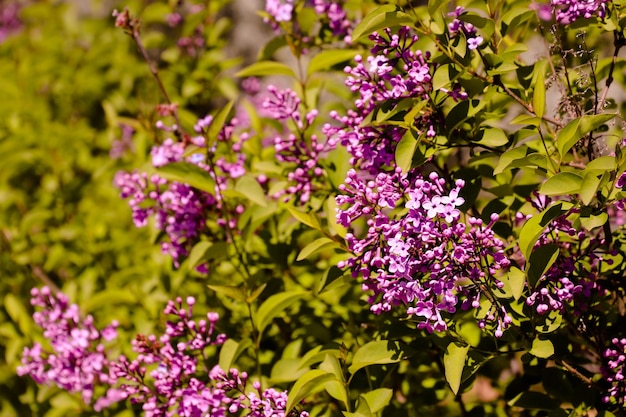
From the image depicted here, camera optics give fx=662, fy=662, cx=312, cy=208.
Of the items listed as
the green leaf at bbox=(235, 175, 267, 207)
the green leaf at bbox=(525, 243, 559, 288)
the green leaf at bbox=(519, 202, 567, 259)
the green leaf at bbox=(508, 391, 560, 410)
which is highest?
the green leaf at bbox=(519, 202, 567, 259)

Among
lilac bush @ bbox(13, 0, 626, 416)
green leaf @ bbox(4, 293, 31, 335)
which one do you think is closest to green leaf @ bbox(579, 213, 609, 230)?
lilac bush @ bbox(13, 0, 626, 416)

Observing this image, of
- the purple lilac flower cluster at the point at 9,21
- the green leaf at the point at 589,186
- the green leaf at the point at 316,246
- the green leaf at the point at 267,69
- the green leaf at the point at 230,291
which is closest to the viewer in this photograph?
the green leaf at the point at 589,186

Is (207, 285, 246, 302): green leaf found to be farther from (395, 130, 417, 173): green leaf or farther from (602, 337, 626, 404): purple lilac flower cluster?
(602, 337, 626, 404): purple lilac flower cluster

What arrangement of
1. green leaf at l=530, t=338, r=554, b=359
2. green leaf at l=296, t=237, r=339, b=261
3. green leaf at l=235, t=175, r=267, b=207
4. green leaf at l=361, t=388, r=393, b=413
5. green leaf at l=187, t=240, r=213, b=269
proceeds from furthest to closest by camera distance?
green leaf at l=187, t=240, r=213, b=269 < green leaf at l=235, t=175, r=267, b=207 < green leaf at l=361, t=388, r=393, b=413 < green leaf at l=296, t=237, r=339, b=261 < green leaf at l=530, t=338, r=554, b=359

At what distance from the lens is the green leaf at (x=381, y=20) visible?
5.34ft

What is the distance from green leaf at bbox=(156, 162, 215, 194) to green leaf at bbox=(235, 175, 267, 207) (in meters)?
0.10

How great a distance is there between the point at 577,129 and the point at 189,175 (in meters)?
1.14

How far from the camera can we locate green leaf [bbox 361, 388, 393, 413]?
1.82 meters

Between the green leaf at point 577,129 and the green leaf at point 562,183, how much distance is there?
0.11m

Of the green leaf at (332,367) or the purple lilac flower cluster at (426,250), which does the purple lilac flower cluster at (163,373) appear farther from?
the purple lilac flower cluster at (426,250)

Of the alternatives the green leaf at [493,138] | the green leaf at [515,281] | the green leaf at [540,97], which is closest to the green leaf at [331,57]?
the green leaf at [493,138]

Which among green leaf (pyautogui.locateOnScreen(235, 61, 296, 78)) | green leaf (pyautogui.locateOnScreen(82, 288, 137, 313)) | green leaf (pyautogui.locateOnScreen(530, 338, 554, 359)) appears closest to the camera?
green leaf (pyautogui.locateOnScreen(530, 338, 554, 359))

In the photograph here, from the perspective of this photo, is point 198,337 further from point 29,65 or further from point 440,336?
point 29,65

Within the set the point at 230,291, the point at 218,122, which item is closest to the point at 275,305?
the point at 230,291
